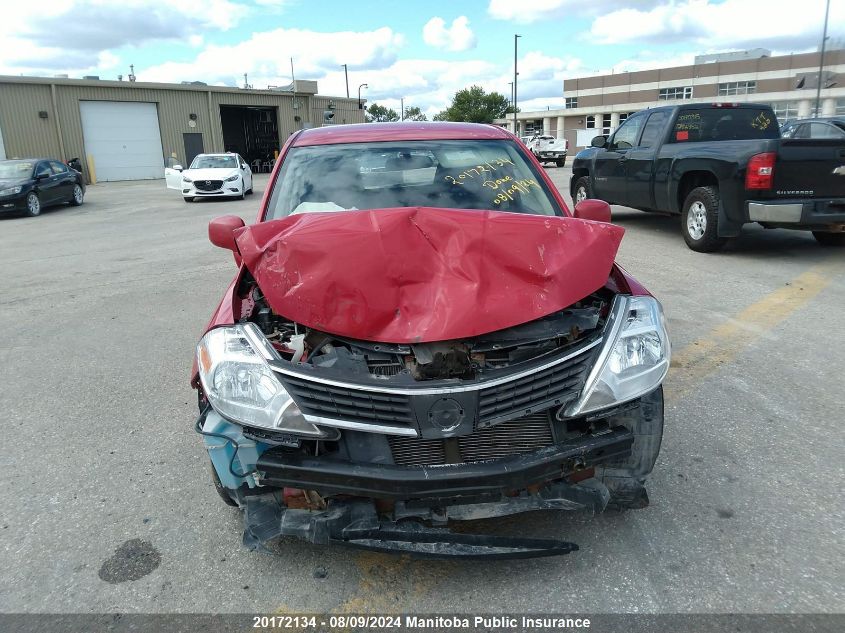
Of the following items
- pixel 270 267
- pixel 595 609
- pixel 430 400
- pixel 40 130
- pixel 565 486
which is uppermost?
pixel 40 130

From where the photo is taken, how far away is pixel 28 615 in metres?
2.37

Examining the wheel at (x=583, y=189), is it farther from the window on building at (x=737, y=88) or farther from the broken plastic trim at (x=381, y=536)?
the window on building at (x=737, y=88)

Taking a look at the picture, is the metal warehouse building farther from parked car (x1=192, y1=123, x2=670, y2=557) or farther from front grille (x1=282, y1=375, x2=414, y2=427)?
front grille (x1=282, y1=375, x2=414, y2=427)

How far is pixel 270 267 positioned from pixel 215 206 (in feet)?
54.9

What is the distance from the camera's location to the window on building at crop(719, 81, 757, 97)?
215ft

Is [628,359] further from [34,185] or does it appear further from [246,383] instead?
[34,185]

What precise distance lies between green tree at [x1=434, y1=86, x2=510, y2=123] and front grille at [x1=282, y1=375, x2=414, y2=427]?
296 feet

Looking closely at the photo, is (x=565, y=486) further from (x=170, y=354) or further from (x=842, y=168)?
(x=842, y=168)

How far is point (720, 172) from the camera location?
26.8ft

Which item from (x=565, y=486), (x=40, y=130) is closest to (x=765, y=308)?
(x=565, y=486)

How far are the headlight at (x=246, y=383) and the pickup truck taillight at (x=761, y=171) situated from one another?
7.33 m

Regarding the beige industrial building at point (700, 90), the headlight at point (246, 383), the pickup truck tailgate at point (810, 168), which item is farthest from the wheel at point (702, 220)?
the beige industrial building at point (700, 90)

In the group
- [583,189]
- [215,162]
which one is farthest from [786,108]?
[583,189]

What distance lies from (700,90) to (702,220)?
68.9 m
